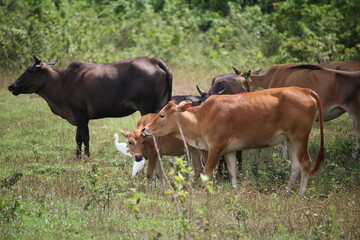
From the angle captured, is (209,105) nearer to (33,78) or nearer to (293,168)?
(293,168)

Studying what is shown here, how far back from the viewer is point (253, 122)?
8.20 meters

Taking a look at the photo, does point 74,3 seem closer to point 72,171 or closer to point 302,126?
point 72,171

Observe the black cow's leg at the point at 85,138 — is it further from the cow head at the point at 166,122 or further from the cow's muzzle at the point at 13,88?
the cow head at the point at 166,122

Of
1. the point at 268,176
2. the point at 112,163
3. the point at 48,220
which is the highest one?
the point at 48,220

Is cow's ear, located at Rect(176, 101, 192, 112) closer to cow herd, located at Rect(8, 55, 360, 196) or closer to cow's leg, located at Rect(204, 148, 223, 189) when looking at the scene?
cow herd, located at Rect(8, 55, 360, 196)

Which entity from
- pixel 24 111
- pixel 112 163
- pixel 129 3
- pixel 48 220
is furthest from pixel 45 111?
pixel 129 3

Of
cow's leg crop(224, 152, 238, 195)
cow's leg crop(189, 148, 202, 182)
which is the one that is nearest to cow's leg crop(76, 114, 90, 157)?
cow's leg crop(189, 148, 202, 182)

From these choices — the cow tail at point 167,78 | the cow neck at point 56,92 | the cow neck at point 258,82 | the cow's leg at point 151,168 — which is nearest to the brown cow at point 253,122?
the cow's leg at point 151,168

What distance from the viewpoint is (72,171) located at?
9398 millimetres

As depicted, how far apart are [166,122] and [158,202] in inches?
48.7

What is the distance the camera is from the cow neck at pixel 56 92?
11.7 m

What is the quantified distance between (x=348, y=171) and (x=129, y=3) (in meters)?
16.7

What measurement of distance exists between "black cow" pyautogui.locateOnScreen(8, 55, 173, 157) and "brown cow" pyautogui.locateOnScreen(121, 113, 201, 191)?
1645 millimetres

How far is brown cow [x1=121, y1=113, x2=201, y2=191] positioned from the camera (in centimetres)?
893
